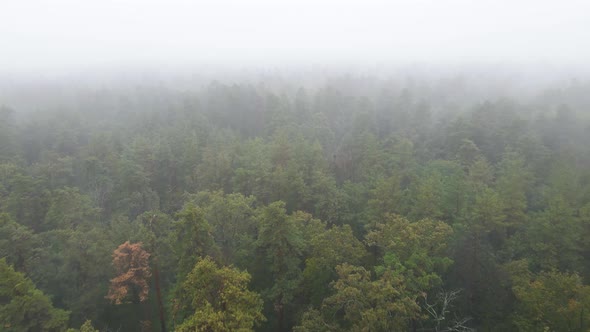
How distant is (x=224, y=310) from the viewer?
18281mm

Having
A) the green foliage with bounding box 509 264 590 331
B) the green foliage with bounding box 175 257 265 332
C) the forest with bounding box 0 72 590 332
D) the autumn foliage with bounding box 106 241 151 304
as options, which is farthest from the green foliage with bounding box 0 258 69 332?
the green foliage with bounding box 509 264 590 331

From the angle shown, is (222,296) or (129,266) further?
(129,266)

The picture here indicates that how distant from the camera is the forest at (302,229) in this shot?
20125 mm

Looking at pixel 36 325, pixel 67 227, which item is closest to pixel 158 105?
pixel 67 227

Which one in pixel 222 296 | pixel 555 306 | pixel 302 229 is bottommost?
pixel 302 229

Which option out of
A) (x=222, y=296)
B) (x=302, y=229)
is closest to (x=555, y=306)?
(x=302, y=229)

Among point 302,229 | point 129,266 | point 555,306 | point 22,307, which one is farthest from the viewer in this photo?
point 302,229

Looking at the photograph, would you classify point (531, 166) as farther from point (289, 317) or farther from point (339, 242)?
point (289, 317)

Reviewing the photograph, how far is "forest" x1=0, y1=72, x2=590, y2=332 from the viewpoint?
20.1 meters

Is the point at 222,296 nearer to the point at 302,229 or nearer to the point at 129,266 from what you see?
the point at 302,229

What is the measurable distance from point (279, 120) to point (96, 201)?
35.1 meters

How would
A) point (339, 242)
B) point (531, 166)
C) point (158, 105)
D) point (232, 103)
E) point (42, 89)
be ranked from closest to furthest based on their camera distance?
1. point (339, 242)
2. point (531, 166)
3. point (232, 103)
4. point (158, 105)
5. point (42, 89)

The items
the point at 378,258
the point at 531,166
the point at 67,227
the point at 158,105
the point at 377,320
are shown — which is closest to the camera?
the point at 377,320

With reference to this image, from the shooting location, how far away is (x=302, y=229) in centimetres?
2959
